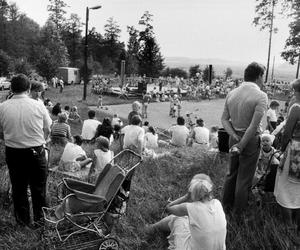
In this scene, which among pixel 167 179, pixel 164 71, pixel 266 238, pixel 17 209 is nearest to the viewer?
pixel 266 238

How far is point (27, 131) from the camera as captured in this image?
13.2 ft

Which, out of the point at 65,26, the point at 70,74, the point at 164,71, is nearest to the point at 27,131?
the point at 70,74

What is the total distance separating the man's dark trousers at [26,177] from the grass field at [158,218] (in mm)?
217

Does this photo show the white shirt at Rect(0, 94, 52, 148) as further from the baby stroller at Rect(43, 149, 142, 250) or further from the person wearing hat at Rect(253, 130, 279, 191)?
the person wearing hat at Rect(253, 130, 279, 191)

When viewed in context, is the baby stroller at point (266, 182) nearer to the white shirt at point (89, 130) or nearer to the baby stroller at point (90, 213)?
the baby stroller at point (90, 213)

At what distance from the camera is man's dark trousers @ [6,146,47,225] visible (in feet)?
13.3

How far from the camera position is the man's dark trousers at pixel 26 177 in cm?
407

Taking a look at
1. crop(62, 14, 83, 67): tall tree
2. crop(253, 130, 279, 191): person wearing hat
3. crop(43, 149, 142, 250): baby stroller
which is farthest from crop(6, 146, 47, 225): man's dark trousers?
crop(62, 14, 83, 67): tall tree

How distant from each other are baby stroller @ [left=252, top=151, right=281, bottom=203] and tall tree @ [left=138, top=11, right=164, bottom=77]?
5396cm

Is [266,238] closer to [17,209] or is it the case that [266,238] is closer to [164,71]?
[17,209]

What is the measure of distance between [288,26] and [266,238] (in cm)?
3349

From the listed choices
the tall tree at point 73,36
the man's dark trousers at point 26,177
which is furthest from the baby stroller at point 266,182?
the tall tree at point 73,36

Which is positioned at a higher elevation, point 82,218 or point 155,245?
point 82,218

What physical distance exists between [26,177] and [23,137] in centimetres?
45
